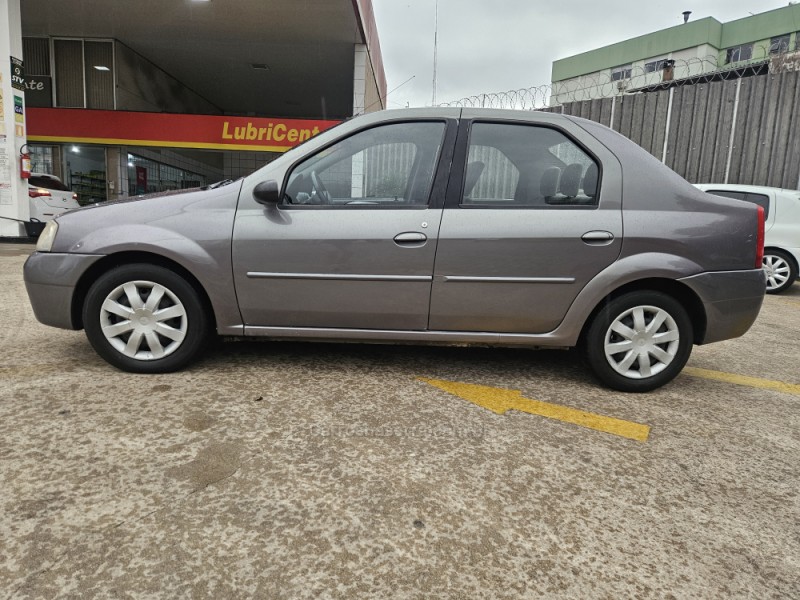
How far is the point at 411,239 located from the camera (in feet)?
9.32

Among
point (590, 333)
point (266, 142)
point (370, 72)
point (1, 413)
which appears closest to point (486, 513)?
point (590, 333)

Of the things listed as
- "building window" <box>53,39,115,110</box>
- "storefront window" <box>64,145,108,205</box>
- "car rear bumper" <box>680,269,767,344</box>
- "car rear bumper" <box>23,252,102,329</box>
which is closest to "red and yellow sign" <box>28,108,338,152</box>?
"storefront window" <box>64,145,108,205</box>

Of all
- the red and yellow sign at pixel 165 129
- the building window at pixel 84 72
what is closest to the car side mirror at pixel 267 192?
the red and yellow sign at pixel 165 129

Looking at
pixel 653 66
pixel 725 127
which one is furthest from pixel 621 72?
pixel 725 127

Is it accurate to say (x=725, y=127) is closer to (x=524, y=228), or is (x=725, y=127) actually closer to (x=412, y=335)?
(x=524, y=228)

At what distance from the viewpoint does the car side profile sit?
2844 mm

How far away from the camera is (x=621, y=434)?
2.42 meters

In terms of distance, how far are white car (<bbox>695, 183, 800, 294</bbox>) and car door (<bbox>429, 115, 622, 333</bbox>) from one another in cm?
528

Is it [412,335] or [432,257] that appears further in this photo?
[412,335]

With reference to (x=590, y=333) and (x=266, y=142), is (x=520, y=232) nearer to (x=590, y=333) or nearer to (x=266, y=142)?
(x=590, y=333)

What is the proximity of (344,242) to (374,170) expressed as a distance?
50 cm

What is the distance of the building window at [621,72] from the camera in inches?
1252

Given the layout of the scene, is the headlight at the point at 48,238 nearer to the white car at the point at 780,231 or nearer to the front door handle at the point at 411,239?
the front door handle at the point at 411,239

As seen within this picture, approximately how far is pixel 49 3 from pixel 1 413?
13.3 meters
